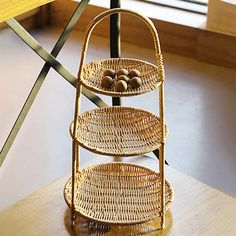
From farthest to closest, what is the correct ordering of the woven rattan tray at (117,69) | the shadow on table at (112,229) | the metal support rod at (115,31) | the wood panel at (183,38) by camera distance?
the wood panel at (183,38) < the metal support rod at (115,31) < the shadow on table at (112,229) < the woven rattan tray at (117,69)

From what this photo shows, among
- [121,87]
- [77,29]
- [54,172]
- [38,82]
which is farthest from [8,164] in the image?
[77,29]

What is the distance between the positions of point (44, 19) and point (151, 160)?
6.35 ft

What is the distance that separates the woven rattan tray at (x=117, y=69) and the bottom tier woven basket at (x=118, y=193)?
342 millimetres

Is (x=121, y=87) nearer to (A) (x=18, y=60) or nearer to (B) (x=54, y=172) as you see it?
(B) (x=54, y=172)

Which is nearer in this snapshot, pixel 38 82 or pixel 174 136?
pixel 38 82

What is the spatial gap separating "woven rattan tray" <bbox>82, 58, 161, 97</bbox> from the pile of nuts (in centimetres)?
1

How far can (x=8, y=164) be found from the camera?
2656mm

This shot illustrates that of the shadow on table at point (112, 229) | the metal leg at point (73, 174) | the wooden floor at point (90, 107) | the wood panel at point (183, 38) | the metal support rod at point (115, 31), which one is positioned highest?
the metal support rod at point (115, 31)

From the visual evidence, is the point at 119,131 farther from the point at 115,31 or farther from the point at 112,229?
the point at 115,31

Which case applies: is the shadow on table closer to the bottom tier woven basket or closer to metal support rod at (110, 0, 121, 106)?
the bottom tier woven basket

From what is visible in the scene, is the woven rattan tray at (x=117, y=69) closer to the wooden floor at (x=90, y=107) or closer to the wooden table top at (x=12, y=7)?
the wooden table top at (x=12, y=7)

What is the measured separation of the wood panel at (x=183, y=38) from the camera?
347 centimetres

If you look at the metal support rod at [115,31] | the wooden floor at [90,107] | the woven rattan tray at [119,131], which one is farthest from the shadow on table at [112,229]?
the metal support rod at [115,31]

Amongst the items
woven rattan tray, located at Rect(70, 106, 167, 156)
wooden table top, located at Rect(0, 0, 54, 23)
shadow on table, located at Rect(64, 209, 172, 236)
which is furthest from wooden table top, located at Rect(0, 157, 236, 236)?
wooden table top, located at Rect(0, 0, 54, 23)
